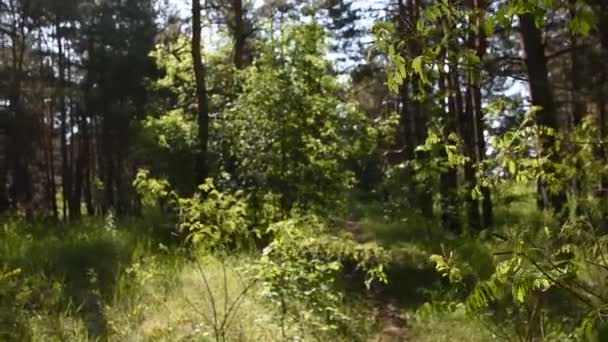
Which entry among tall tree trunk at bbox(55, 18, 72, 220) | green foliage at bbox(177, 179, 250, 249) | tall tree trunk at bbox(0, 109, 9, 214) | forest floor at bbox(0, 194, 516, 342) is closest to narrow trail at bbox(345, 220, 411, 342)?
forest floor at bbox(0, 194, 516, 342)

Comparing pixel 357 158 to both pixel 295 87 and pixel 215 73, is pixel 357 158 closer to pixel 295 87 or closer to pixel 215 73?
pixel 295 87

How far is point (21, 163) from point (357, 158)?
16.6 m

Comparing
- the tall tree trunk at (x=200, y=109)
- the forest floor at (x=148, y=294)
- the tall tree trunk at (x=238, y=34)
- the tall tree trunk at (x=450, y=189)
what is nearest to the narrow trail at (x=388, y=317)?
the forest floor at (x=148, y=294)

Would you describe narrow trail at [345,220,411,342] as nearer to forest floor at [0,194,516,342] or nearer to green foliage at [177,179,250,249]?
forest floor at [0,194,516,342]

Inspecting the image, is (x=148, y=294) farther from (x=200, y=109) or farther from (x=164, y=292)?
(x=200, y=109)

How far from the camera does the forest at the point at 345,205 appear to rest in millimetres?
2563

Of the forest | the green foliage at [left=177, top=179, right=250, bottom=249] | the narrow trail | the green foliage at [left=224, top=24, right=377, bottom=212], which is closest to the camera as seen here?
the forest

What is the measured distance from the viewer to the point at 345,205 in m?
10.8

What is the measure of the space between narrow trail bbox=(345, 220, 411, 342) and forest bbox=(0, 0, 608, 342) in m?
0.05

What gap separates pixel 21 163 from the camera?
23125 mm

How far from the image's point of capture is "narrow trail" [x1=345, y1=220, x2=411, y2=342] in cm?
729

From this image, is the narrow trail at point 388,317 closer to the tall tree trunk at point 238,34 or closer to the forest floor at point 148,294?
the forest floor at point 148,294

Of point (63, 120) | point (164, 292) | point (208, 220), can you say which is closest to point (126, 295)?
point (164, 292)

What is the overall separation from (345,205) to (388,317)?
10.0 ft
